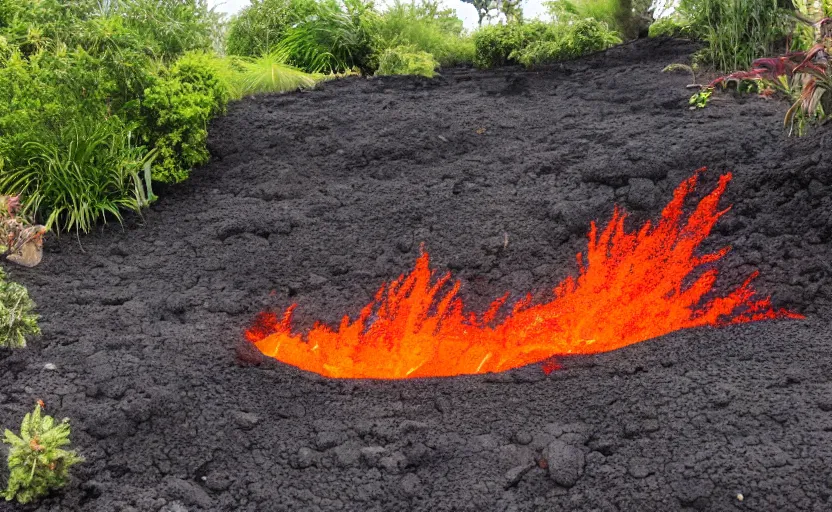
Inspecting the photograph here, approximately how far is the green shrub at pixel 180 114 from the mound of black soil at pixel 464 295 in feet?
0.62

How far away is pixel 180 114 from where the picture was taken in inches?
240

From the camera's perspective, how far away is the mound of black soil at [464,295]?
3.40m

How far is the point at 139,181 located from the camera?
237 inches

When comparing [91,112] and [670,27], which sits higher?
[670,27]

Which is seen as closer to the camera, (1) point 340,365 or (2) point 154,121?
(1) point 340,365

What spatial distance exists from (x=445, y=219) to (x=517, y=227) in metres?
0.50

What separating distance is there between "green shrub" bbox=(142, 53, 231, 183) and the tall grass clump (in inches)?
166

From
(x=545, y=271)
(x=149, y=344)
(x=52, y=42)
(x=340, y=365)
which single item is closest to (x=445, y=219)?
(x=545, y=271)

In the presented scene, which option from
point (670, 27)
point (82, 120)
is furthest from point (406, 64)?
point (82, 120)

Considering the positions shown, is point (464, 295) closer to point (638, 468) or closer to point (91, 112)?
point (638, 468)

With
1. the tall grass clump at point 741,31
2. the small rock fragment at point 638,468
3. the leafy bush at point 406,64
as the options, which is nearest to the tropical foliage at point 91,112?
the leafy bush at point 406,64

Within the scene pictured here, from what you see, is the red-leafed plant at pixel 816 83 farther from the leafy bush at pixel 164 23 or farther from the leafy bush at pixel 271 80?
the leafy bush at pixel 164 23

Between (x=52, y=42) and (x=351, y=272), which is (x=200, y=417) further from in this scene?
(x=52, y=42)

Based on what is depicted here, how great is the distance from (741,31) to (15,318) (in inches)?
232
